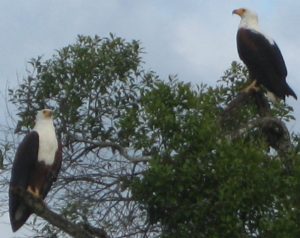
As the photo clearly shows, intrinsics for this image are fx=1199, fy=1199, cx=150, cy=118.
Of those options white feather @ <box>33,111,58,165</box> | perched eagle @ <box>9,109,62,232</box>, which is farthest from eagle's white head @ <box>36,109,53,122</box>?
white feather @ <box>33,111,58,165</box>

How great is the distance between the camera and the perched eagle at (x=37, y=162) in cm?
933

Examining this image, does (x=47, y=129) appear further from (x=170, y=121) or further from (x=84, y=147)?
(x=170, y=121)

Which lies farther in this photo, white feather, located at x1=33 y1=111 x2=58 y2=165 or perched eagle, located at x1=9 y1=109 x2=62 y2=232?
white feather, located at x1=33 y1=111 x2=58 y2=165

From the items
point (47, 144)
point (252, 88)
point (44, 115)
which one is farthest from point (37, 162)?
point (252, 88)

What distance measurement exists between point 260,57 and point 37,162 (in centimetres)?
254

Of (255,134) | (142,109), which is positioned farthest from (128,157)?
(255,134)

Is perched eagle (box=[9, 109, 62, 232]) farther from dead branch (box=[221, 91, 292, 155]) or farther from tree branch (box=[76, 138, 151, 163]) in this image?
dead branch (box=[221, 91, 292, 155])

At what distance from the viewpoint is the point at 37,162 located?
9719 millimetres

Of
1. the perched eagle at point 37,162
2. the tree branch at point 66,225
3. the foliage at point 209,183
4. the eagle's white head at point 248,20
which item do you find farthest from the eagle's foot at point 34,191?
the eagle's white head at point 248,20

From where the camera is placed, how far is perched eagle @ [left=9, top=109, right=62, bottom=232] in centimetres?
933

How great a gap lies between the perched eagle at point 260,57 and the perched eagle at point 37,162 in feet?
5.66

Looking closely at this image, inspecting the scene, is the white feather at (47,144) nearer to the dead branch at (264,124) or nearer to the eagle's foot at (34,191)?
the eagle's foot at (34,191)

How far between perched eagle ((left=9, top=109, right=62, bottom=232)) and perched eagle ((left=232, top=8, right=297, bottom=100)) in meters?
1.72

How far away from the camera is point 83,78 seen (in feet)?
31.1
